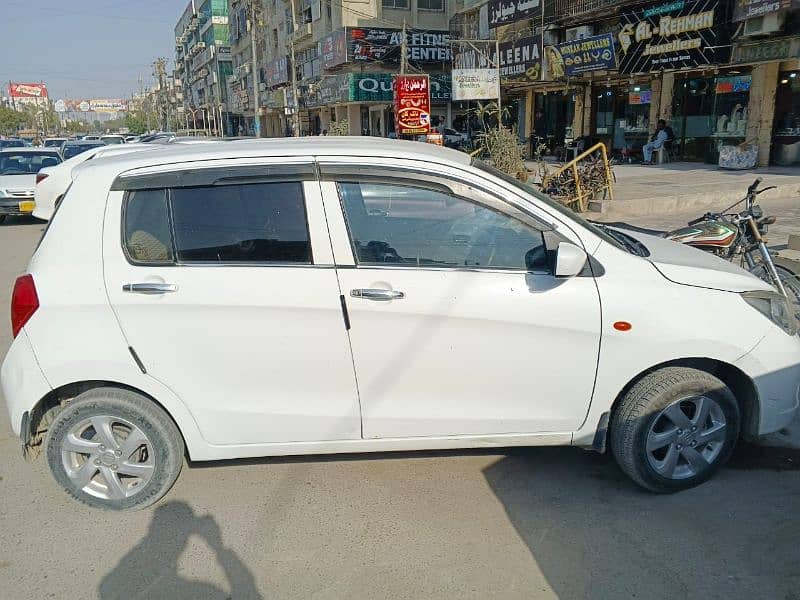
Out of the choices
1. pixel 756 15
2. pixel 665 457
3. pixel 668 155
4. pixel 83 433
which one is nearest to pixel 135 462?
pixel 83 433

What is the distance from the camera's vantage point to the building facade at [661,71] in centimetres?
1592

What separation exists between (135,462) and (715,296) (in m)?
3.17

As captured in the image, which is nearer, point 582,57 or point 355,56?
point 582,57

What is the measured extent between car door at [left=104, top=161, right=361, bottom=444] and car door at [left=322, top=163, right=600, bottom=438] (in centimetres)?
15

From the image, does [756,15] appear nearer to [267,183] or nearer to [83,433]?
[267,183]

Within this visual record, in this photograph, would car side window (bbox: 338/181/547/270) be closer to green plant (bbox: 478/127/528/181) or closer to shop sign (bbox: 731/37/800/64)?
green plant (bbox: 478/127/528/181)

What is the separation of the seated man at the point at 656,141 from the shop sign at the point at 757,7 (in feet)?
14.1

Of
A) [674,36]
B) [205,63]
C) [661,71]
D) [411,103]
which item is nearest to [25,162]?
[411,103]

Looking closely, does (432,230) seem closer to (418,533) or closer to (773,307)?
(418,533)

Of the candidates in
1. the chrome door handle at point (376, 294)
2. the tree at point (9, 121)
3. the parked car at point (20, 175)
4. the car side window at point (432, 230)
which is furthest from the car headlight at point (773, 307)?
the tree at point (9, 121)

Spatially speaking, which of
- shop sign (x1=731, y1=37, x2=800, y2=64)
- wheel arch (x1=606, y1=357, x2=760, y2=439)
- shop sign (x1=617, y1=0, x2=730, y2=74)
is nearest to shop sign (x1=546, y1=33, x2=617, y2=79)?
shop sign (x1=617, y1=0, x2=730, y2=74)

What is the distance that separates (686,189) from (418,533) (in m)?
12.1

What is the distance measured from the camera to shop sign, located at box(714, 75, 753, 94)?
17.4m

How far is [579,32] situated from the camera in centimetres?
2331
